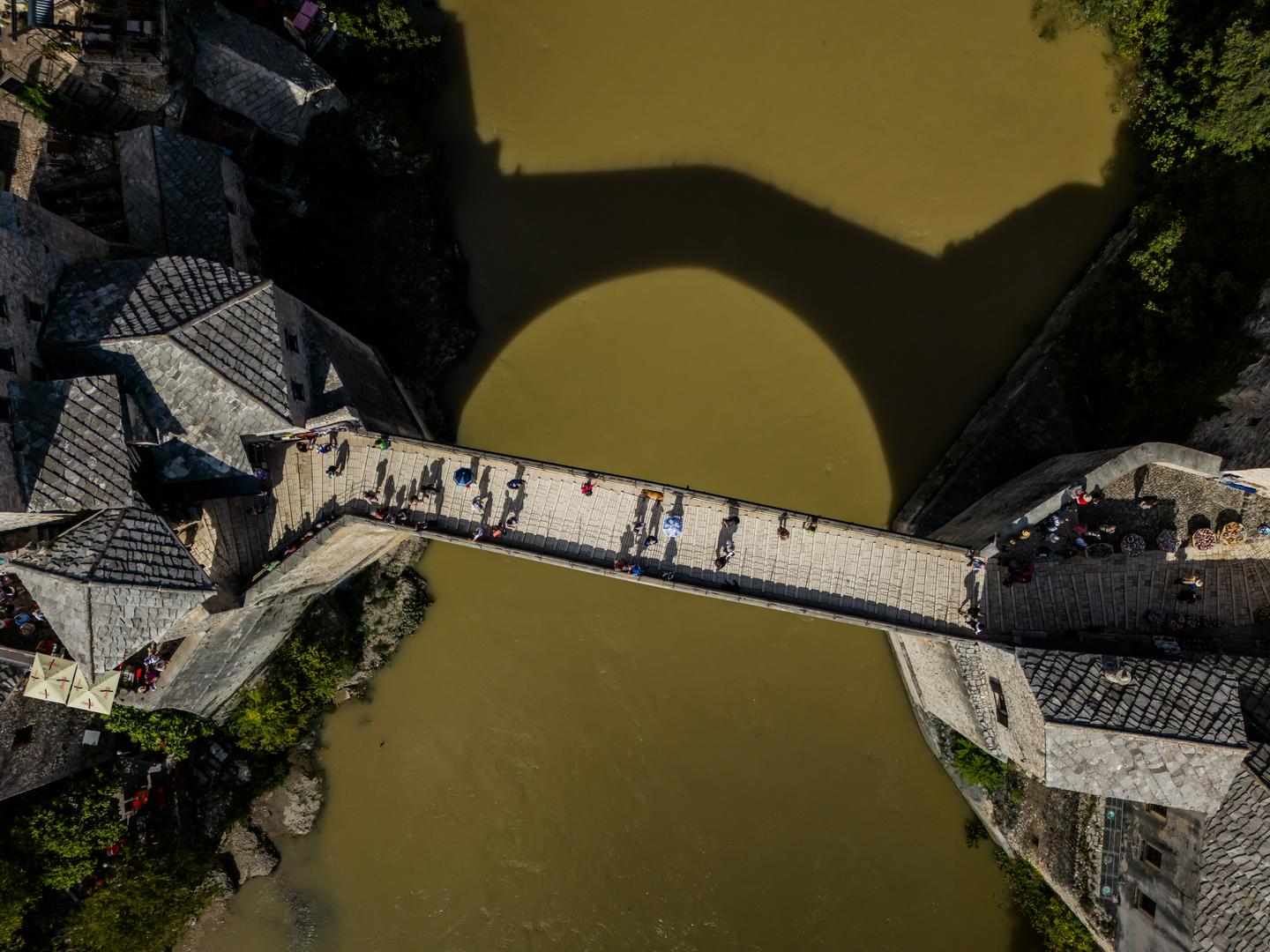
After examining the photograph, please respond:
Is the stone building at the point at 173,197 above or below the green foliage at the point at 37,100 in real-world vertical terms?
below

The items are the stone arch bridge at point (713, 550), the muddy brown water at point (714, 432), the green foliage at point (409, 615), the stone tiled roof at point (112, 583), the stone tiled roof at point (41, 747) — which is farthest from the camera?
the green foliage at point (409, 615)

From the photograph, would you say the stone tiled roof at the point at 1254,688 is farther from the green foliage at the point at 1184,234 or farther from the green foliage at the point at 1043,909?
the green foliage at the point at 1043,909

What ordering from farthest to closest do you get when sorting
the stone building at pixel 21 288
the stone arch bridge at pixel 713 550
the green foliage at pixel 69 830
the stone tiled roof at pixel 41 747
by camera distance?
the green foliage at pixel 69 830 → the stone tiled roof at pixel 41 747 → the stone arch bridge at pixel 713 550 → the stone building at pixel 21 288

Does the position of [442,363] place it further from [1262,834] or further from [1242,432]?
[1262,834]

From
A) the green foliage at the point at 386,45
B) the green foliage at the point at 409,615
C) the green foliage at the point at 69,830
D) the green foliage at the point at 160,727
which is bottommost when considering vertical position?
the green foliage at the point at 69,830

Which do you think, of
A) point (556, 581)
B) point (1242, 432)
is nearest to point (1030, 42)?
point (1242, 432)

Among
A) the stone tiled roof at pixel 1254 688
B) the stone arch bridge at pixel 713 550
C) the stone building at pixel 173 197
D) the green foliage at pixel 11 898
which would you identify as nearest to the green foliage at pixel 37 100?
the stone building at pixel 173 197

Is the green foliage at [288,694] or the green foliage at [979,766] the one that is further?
the green foliage at [288,694]
